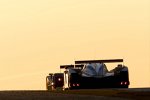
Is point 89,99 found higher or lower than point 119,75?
lower

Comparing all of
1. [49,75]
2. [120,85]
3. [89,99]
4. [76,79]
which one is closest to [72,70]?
[76,79]

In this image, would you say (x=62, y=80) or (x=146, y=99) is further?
(x=62, y=80)

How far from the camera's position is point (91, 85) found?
44.3 m

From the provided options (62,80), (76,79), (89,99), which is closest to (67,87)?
(76,79)

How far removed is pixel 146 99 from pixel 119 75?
26.9 meters

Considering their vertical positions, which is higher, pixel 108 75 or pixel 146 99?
pixel 108 75

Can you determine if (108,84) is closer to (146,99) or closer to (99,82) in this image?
(99,82)

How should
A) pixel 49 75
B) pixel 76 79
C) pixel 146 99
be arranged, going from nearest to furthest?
pixel 146 99 → pixel 76 79 → pixel 49 75

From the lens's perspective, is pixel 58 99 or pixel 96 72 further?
pixel 96 72

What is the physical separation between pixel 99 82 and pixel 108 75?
0.97m

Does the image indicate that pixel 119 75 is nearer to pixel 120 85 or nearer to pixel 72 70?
pixel 120 85

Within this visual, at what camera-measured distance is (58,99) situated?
674 inches

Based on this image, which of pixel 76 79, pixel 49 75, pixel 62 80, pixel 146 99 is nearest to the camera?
pixel 146 99

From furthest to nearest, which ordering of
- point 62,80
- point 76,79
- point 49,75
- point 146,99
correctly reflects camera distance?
1. point 49,75
2. point 62,80
3. point 76,79
4. point 146,99
